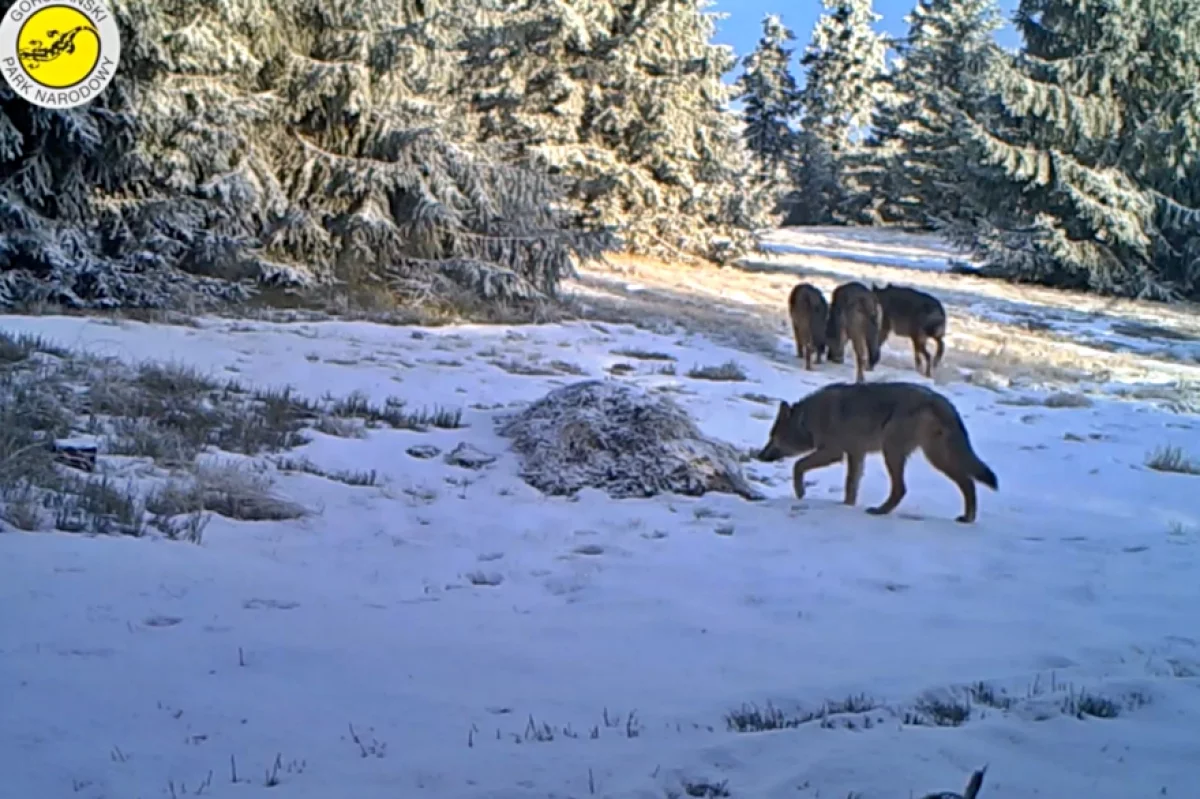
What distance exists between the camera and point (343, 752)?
316 cm

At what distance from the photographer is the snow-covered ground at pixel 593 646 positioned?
122 inches

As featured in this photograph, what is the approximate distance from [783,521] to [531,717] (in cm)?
372

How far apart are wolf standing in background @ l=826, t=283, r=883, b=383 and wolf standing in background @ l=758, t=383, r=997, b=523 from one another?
5867 mm

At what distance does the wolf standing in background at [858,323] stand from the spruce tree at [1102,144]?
15.9 meters

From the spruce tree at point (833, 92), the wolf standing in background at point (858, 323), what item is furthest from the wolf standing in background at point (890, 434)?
the spruce tree at point (833, 92)

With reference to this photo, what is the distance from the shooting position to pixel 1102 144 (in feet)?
94.3

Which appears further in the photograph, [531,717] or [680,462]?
[680,462]

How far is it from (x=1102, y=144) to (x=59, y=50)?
82.6 ft

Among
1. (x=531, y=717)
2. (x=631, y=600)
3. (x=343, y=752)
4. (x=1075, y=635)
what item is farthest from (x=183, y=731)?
(x=1075, y=635)

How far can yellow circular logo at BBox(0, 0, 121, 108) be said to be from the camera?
12.0 meters

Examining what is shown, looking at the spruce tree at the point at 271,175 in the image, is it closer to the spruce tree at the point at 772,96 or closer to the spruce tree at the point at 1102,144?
the spruce tree at the point at 1102,144

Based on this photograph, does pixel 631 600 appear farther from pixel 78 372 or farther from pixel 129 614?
pixel 78 372

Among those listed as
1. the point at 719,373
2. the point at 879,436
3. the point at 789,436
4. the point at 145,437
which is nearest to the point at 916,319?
the point at 719,373

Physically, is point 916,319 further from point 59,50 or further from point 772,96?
point 772,96
